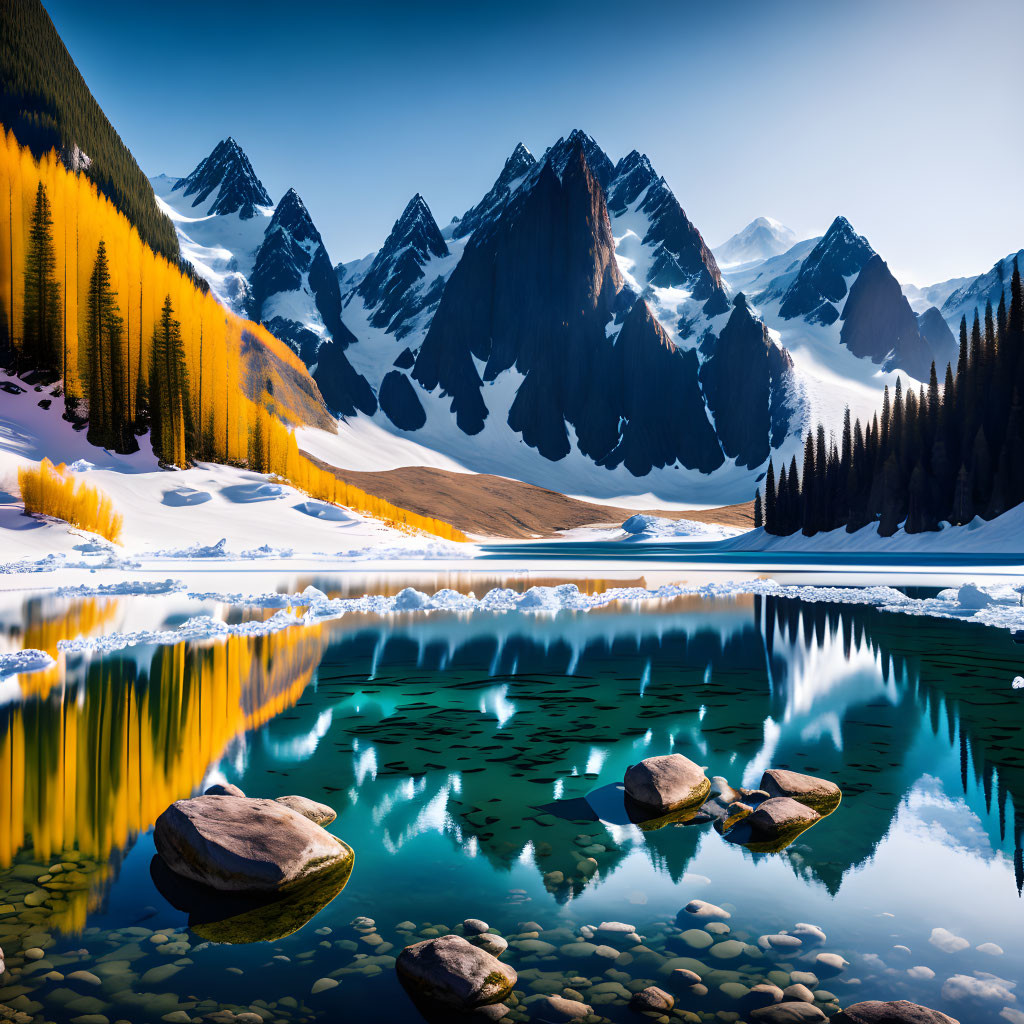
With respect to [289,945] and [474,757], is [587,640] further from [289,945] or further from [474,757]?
[289,945]

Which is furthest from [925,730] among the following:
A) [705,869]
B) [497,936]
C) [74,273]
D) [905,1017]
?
[74,273]

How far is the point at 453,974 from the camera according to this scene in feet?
15.6

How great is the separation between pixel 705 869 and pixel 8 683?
12.8 meters

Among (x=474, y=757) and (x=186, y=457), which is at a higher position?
(x=186, y=457)

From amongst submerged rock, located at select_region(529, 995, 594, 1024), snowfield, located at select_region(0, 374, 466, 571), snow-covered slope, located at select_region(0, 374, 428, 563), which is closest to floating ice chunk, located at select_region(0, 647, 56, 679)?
submerged rock, located at select_region(529, 995, 594, 1024)

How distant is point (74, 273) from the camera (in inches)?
2212

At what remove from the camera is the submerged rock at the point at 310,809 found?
7766 millimetres

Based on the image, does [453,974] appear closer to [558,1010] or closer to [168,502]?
[558,1010]

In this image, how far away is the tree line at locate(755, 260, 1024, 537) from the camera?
77125mm

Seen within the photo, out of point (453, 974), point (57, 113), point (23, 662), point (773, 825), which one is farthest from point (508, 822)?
point (57, 113)

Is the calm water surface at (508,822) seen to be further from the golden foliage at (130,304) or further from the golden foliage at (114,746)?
the golden foliage at (130,304)

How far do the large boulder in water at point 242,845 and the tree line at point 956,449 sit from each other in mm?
A: 86591

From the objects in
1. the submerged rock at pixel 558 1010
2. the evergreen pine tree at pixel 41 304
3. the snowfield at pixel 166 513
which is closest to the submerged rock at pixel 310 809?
the submerged rock at pixel 558 1010

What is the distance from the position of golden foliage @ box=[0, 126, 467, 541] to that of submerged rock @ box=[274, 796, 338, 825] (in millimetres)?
56623
